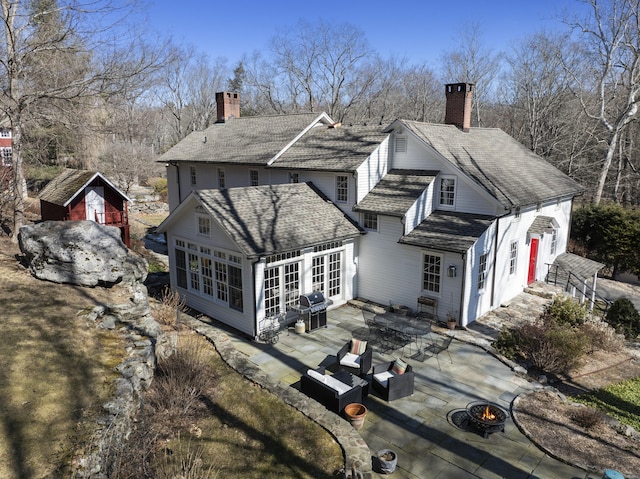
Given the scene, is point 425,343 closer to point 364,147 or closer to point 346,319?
point 346,319

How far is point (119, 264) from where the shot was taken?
13.6m

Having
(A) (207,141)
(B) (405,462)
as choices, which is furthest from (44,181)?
(B) (405,462)

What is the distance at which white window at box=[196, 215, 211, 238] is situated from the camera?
16047 millimetres

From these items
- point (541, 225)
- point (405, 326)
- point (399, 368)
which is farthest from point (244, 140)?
point (399, 368)

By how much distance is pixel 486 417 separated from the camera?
993cm

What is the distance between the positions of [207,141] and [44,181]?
749 inches

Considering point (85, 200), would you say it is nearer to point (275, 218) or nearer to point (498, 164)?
point (275, 218)

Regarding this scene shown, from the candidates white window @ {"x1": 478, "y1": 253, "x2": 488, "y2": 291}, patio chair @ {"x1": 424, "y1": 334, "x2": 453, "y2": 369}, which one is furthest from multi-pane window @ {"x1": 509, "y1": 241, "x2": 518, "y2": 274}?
patio chair @ {"x1": 424, "y1": 334, "x2": 453, "y2": 369}

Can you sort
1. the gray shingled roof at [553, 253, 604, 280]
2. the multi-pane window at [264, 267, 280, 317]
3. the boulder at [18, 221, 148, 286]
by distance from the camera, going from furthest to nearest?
1. the gray shingled roof at [553, 253, 604, 280]
2. the multi-pane window at [264, 267, 280, 317]
3. the boulder at [18, 221, 148, 286]

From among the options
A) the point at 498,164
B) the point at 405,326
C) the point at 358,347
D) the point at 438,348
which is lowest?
the point at 438,348

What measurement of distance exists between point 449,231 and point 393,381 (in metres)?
7.56

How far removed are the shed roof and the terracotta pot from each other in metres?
5.89

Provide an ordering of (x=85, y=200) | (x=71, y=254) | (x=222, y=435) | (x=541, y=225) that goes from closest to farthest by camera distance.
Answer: (x=222, y=435) < (x=71, y=254) < (x=541, y=225) < (x=85, y=200)

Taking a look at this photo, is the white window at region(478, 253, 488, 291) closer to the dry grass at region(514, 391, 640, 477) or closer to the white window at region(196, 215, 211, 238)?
the dry grass at region(514, 391, 640, 477)
